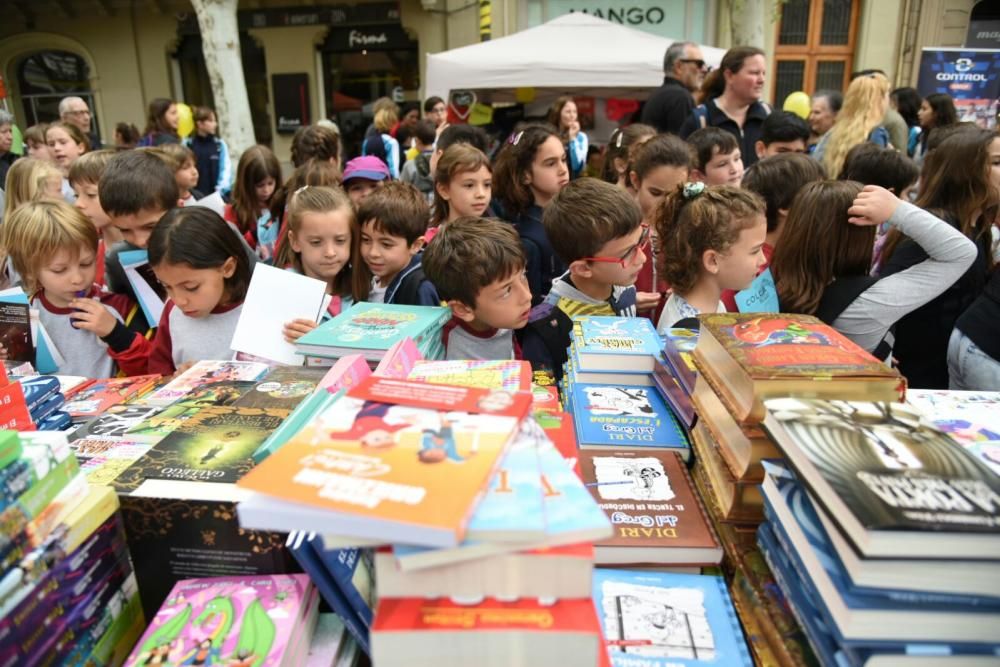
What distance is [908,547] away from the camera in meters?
0.67

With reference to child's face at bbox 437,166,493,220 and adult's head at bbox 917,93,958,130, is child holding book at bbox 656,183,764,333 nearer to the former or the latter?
child's face at bbox 437,166,493,220

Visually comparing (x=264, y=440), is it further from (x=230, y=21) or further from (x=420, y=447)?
(x=230, y=21)

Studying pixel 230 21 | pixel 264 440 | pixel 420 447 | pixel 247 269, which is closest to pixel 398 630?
pixel 420 447

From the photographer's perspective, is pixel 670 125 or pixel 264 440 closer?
pixel 264 440

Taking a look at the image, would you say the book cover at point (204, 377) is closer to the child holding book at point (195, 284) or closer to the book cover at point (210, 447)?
the book cover at point (210, 447)

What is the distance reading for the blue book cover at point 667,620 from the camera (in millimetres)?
881

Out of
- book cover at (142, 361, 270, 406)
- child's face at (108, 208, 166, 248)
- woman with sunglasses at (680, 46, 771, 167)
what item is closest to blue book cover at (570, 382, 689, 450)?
book cover at (142, 361, 270, 406)

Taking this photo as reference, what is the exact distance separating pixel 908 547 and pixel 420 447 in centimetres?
58

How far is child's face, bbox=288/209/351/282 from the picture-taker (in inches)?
90.9

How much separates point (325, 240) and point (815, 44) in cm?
1303

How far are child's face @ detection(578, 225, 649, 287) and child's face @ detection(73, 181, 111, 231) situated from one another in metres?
2.52

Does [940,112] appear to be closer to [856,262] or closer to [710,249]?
[856,262]

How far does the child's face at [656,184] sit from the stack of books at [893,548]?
2282 mm

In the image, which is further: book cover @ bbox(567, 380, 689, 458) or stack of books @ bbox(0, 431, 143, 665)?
book cover @ bbox(567, 380, 689, 458)
